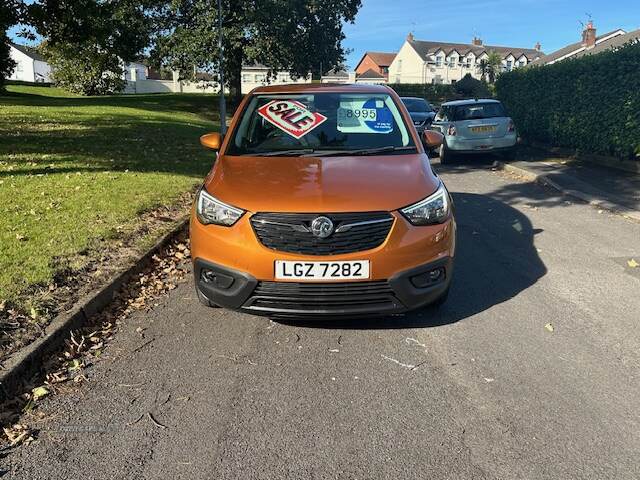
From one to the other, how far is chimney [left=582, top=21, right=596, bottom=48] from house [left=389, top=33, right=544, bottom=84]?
2571 centimetres

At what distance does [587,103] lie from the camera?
44.5 feet

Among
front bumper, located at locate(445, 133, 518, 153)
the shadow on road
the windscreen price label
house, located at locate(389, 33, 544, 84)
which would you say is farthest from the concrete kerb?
house, located at locate(389, 33, 544, 84)

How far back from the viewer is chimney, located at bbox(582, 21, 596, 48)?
5225 centimetres

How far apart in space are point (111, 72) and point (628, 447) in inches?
1818

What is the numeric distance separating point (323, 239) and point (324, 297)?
1.28ft

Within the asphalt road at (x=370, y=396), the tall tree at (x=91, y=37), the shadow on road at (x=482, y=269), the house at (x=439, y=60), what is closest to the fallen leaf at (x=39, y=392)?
the asphalt road at (x=370, y=396)

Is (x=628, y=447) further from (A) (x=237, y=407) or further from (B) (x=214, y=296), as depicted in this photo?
(B) (x=214, y=296)

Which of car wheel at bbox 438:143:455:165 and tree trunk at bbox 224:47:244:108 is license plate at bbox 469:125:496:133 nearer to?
car wheel at bbox 438:143:455:165

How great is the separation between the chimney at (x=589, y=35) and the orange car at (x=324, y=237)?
2227 inches

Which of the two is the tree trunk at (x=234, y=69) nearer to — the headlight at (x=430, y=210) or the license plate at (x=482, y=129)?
the license plate at (x=482, y=129)

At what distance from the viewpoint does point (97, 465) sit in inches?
105

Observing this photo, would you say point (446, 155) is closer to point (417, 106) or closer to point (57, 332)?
point (417, 106)

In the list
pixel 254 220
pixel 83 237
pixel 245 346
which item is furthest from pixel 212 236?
pixel 83 237

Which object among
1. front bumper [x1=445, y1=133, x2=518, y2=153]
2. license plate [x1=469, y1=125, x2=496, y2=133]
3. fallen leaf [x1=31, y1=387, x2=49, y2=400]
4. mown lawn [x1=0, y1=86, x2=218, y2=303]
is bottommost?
fallen leaf [x1=31, y1=387, x2=49, y2=400]
